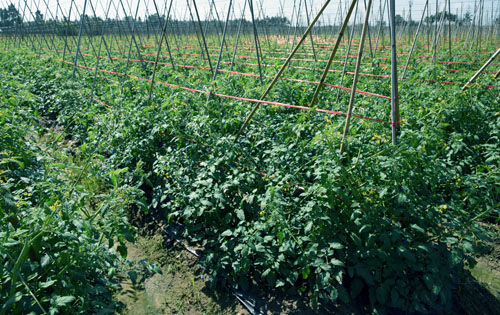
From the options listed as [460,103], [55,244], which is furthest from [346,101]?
[55,244]

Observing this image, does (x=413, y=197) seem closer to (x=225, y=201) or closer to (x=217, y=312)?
(x=225, y=201)

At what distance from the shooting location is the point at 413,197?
224cm

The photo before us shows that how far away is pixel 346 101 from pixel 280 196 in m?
2.98

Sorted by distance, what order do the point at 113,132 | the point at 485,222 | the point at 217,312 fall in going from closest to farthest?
the point at 217,312, the point at 485,222, the point at 113,132

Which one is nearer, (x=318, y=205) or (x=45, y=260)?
(x=45, y=260)

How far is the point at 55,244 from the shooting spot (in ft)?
6.35

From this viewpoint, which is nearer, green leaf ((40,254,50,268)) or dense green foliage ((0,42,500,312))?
green leaf ((40,254,50,268))

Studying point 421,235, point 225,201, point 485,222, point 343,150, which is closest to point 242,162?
point 225,201

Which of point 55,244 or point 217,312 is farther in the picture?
point 217,312

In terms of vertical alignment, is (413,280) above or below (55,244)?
below

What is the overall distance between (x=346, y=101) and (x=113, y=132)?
3.42m

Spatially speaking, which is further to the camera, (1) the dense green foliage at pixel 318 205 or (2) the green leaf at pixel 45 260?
(1) the dense green foliage at pixel 318 205

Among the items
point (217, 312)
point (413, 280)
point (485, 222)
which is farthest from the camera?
point (485, 222)

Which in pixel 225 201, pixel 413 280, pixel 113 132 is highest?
pixel 113 132
